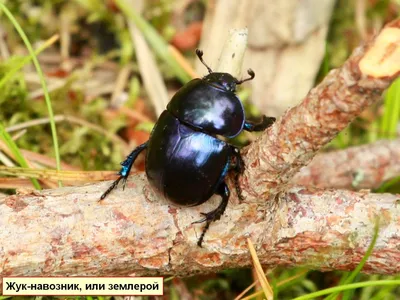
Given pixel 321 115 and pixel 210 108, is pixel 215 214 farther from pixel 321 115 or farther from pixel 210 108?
pixel 321 115

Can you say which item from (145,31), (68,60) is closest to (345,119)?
(145,31)

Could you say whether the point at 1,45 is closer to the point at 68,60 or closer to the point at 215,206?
the point at 68,60

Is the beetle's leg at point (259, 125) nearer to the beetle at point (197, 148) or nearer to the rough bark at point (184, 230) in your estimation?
the beetle at point (197, 148)

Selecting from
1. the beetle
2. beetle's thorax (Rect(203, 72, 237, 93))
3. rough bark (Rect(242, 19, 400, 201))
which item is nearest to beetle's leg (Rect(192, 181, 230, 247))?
the beetle

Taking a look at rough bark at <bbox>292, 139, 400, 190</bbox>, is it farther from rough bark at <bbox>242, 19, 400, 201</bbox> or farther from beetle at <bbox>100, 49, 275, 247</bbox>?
rough bark at <bbox>242, 19, 400, 201</bbox>

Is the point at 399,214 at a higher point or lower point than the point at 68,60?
lower

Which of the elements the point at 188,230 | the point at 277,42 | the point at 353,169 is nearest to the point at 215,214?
the point at 188,230
